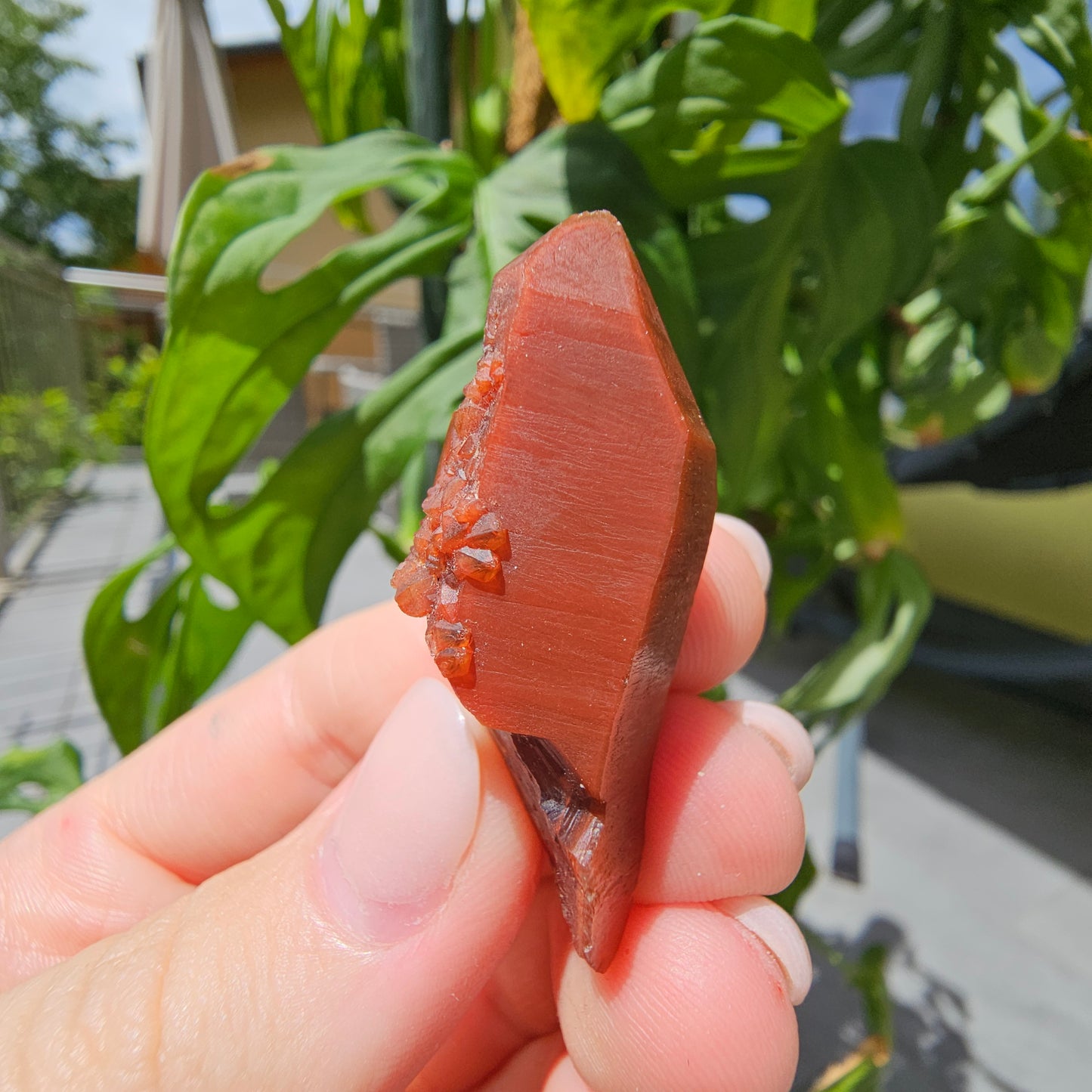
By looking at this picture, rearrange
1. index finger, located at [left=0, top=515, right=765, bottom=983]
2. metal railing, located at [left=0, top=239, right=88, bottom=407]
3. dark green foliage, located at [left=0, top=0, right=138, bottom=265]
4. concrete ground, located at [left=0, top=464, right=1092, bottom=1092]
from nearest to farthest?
index finger, located at [left=0, top=515, right=765, bottom=983] → concrete ground, located at [left=0, top=464, right=1092, bottom=1092] → metal railing, located at [left=0, top=239, right=88, bottom=407] → dark green foliage, located at [left=0, top=0, right=138, bottom=265]

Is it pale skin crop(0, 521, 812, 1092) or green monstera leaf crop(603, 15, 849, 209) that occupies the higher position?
green monstera leaf crop(603, 15, 849, 209)

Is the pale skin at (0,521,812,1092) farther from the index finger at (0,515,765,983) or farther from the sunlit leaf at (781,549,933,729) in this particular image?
the sunlit leaf at (781,549,933,729)

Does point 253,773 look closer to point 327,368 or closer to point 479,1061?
point 479,1061

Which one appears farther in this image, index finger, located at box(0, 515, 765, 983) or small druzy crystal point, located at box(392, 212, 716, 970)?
index finger, located at box(0, 515, 765, 983)

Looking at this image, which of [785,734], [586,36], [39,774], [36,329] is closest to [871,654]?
[785,734]

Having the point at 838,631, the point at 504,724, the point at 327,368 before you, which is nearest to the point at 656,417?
the point at 504,724

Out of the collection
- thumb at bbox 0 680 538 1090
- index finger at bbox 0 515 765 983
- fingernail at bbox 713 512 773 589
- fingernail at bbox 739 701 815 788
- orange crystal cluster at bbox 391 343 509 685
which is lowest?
index finger at bbox 0 515 765 983

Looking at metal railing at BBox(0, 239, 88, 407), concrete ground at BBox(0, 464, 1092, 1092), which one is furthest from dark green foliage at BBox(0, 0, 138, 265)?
concrete ground at BBox(0, 464, 1092, 1092)

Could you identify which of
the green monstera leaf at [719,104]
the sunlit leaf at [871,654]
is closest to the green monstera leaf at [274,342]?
the green monstera leaf at [719,104]

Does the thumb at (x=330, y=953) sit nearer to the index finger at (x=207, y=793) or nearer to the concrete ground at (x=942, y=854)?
the index finger at (x=207, y=793)
